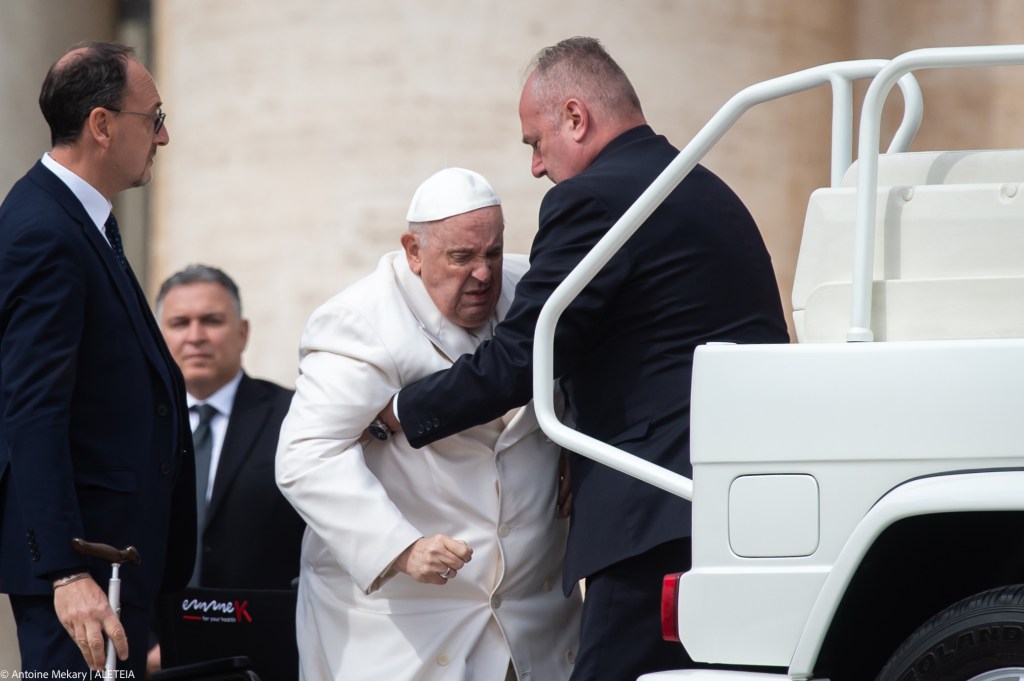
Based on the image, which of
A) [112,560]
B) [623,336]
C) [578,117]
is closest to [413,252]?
[578,117]

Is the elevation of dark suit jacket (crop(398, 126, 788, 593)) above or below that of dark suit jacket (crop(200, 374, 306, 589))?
above

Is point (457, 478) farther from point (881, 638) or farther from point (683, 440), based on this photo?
point (881, 638)

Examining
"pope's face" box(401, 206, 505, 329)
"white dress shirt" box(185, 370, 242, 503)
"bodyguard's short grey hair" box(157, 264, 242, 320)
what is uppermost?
"bodyguard's short grey hair" box(157, 264, 242, 320)

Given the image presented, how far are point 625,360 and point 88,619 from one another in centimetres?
143

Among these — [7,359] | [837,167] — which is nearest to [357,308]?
[7,359]

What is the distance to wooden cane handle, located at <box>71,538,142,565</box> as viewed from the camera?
135 inches

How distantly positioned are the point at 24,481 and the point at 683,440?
5.15 ft

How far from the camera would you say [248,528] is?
5711 millimetres

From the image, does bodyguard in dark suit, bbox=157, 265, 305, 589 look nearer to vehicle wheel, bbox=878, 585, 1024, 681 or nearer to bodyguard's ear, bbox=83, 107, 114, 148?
bodyguard's ear, bbox=83, 107, 114, 148

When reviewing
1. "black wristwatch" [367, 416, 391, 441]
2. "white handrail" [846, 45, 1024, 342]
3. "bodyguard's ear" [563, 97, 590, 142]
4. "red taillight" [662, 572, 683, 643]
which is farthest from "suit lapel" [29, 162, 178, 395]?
"white handrail" [846, 45, 1024, 342]

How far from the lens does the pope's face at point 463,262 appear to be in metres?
4.11

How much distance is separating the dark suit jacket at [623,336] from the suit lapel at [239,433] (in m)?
2.03

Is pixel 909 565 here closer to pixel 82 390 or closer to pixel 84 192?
pixel 82 390

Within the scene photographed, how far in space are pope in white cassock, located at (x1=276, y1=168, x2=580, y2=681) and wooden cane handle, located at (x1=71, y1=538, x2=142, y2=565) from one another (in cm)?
62
